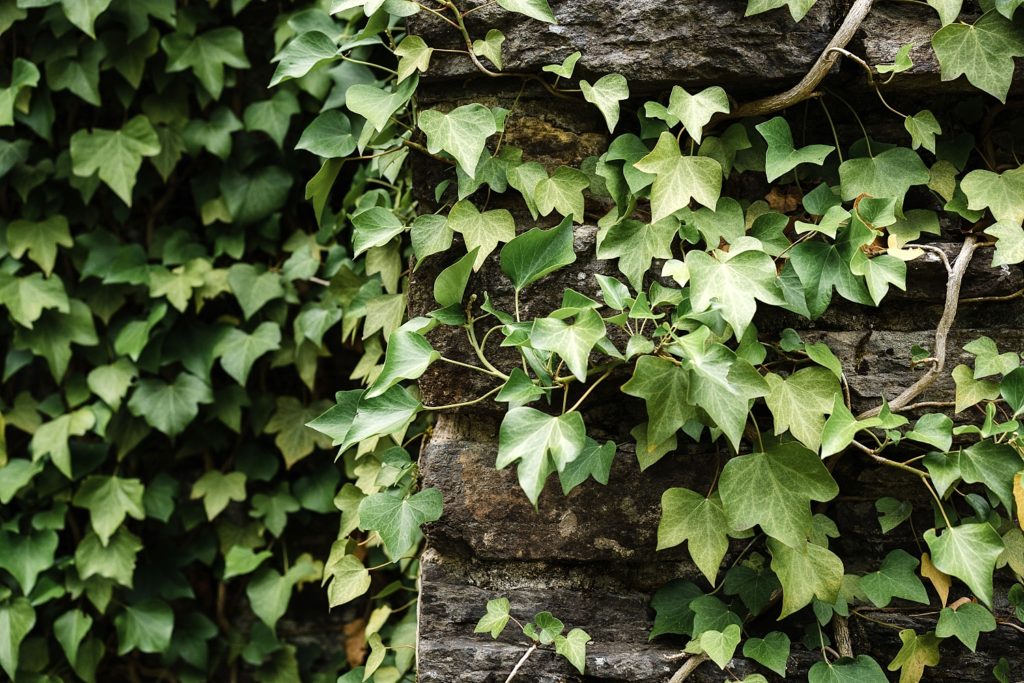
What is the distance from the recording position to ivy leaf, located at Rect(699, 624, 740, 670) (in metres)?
1.03

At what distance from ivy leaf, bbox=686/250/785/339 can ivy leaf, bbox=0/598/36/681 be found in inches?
58.8

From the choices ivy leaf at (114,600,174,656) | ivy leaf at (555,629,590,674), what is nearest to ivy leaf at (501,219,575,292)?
ivy leaf at (555,629,590,674)

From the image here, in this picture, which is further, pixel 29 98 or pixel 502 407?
pixel 29 98

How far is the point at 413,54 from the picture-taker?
3.65ft

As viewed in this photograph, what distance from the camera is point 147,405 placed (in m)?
1.69

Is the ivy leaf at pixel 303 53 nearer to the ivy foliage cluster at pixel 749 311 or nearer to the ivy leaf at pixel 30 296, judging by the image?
the ivy foliage cluster at pixel 749 311

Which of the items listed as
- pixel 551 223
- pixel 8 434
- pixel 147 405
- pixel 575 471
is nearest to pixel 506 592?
pixel 575 471

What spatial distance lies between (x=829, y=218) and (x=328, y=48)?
0.76 metres

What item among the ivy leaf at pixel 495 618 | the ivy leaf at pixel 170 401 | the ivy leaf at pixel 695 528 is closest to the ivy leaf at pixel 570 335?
the ivy leaf at pixel 695 528

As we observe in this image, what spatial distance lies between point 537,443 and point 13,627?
51.5 inches

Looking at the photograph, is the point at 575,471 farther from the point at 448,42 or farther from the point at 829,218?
the point at 448,42

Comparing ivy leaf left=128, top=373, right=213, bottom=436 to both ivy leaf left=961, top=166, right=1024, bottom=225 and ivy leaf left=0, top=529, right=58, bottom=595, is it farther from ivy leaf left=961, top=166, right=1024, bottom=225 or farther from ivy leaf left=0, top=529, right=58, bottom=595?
ivy leaf left=961, top=166, right=1024, bottom=225

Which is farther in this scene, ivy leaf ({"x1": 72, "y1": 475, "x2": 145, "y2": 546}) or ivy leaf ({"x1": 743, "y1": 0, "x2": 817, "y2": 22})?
ivy leaf ({"x1": 72, "y1": 475, "x2": 145, "y2": 546})

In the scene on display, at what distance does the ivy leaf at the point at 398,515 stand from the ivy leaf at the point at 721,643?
38 cm
